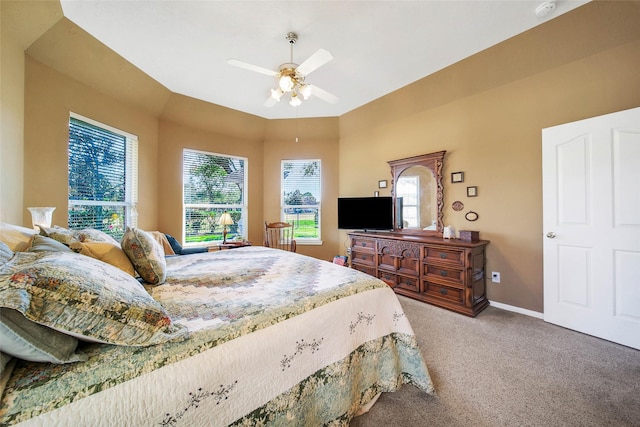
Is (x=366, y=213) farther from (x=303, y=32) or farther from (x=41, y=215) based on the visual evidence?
(x=41, y=215)

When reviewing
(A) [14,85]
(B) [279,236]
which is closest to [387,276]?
(B) [279,236]

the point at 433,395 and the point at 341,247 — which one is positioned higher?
the point at 341,247

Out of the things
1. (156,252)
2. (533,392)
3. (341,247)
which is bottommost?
(533,392)

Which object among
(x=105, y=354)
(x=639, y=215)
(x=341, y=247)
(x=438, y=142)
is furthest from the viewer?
(x=341, y=247)

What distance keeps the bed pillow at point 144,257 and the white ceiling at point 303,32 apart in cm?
204

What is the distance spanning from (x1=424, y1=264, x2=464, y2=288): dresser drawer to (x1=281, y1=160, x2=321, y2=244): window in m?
2.34

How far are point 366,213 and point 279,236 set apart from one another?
5.45 ft

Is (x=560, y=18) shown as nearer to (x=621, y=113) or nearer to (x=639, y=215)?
(x=621, y=113)

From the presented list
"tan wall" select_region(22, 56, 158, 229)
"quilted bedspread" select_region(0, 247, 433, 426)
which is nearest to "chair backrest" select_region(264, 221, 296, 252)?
"quilted bedspread" select_region(0, 247, 433, 426)

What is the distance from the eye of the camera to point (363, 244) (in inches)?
149

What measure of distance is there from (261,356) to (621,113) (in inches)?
132

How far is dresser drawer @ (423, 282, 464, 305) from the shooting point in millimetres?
2721

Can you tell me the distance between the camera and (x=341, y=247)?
473 centimetres

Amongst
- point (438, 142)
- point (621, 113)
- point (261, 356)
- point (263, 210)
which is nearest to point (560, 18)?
point (621, 113)
